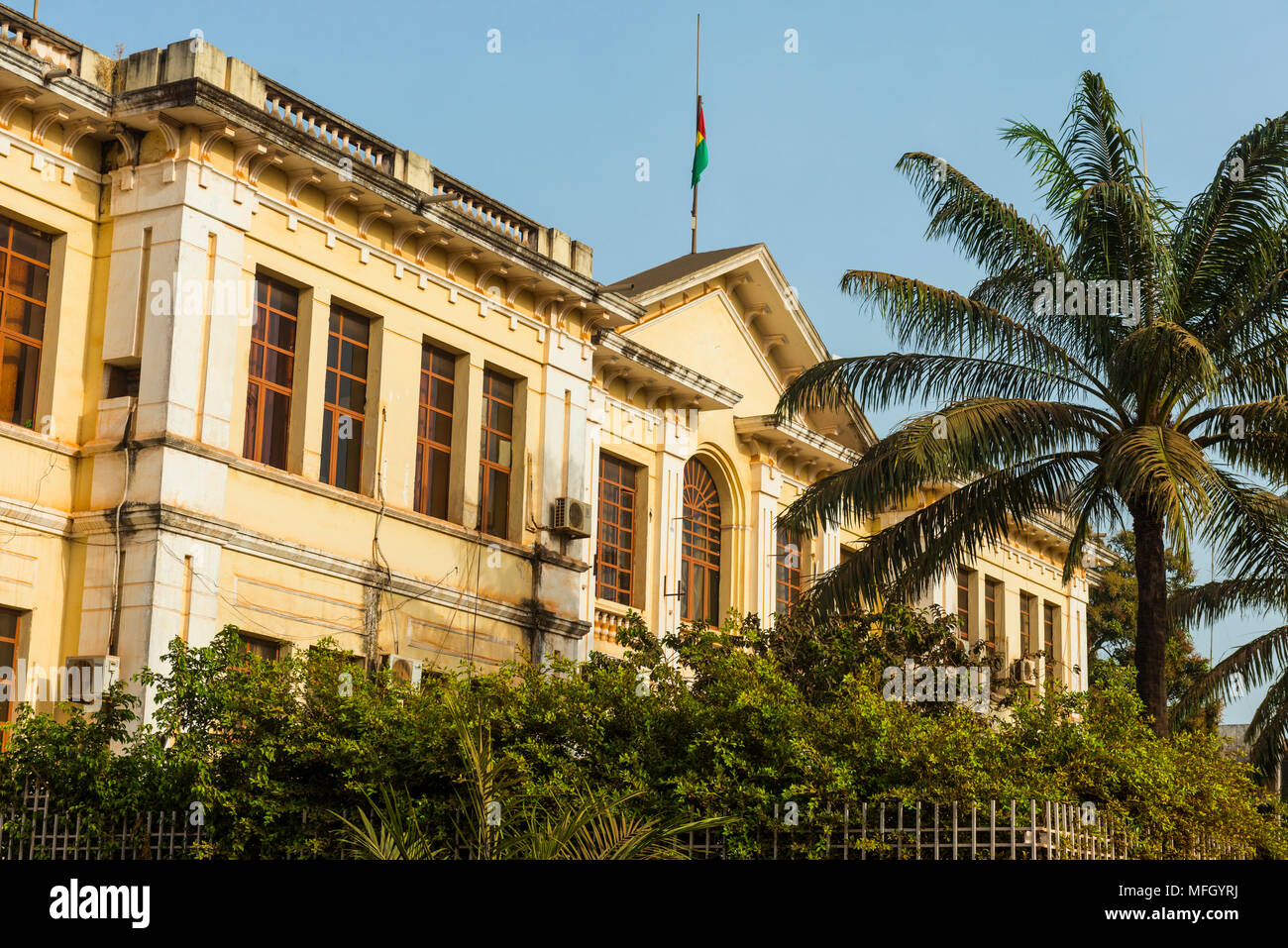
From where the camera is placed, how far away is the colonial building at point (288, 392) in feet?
55.0

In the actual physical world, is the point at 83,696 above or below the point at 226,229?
below

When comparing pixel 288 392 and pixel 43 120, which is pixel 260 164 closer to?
pixel 43 120

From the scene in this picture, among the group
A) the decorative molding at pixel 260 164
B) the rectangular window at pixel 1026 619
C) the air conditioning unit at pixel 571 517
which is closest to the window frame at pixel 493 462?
the air conditioning unit at pixel 571 517

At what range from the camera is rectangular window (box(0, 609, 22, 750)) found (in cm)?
1623

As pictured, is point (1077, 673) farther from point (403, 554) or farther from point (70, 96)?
point (70, 96)

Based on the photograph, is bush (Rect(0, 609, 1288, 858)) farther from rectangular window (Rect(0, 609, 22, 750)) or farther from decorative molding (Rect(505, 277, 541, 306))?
decorative molding (Rect(505, 277, 541, 306))

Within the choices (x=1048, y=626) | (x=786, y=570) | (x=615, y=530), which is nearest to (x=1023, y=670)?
(x=786, y=570)

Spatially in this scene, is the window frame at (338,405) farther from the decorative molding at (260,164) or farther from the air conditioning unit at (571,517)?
the air conditioning unit at (571,517)

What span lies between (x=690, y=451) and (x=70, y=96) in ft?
39.0

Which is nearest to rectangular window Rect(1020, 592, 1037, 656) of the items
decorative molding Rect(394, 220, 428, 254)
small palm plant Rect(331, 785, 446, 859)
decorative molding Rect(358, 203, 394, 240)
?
decorative molding Rect(394, 220, 428, 254)

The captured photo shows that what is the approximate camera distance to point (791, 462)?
28828 mm
